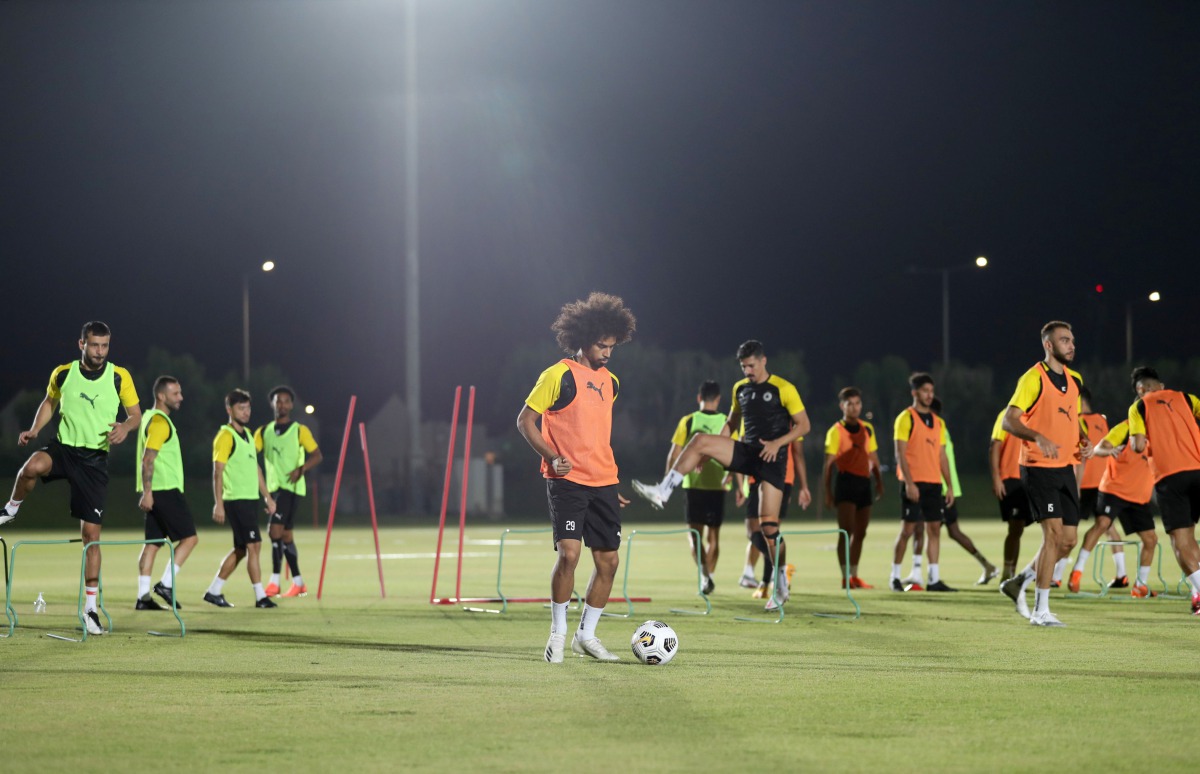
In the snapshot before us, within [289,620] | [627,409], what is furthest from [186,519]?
[627,409]

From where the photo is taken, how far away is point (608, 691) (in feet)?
27.7

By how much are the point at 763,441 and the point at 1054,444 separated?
9.42 ft

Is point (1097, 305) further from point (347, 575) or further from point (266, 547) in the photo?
point (347, 575)

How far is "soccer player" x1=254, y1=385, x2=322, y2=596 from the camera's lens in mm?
16719

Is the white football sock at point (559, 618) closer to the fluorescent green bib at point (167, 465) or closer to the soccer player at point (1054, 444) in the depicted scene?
the soccer player at point (1054, 444)

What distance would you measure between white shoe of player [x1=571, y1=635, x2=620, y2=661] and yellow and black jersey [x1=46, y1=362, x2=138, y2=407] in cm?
480

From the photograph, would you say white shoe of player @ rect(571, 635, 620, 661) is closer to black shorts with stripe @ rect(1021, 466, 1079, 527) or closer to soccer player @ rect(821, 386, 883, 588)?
black shorts with stripe @ rect(1021, 466, 1079, 527)

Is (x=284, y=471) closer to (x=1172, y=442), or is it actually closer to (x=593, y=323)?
(x=593, y=323)

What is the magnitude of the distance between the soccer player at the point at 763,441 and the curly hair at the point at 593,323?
2.96m

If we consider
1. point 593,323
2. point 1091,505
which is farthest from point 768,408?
→ point 1091,505

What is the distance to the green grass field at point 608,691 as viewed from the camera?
6.39 m

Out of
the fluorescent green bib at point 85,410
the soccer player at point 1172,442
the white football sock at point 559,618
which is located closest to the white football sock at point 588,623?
the white football sock at point 559,618

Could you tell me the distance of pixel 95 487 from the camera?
12.5 m

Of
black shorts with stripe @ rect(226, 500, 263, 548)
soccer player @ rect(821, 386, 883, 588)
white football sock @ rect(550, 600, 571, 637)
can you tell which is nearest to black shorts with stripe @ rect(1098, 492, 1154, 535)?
soccer player @ rect(821, 386, 883, 588)
